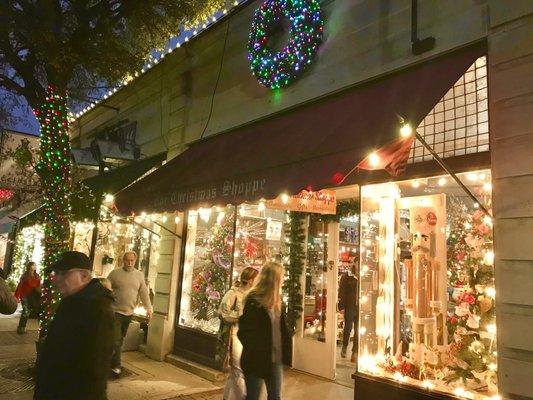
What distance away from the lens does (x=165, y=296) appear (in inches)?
350

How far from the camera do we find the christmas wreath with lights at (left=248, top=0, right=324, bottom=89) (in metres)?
6.87

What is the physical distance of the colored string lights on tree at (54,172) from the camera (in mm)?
7387

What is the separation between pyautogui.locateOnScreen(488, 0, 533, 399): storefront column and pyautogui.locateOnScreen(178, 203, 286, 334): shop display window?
4778mm

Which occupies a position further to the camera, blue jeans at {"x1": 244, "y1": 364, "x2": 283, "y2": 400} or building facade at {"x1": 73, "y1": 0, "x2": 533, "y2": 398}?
blue jeans at {"x1": 244, "y1": 364, "x2": 283, "y2": 400}

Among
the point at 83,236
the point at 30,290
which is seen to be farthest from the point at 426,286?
the point at 83,236

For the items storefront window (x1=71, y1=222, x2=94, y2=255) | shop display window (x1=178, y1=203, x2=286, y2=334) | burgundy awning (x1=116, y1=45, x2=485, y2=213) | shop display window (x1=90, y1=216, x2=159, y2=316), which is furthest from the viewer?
storefront window (x1=71, y1=222, x2=94, y2=255)

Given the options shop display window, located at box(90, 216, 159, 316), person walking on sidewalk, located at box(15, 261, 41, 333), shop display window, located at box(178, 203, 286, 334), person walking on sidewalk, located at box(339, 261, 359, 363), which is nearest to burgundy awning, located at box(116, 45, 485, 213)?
shop display window, located at box(178, 203, 286, 334)

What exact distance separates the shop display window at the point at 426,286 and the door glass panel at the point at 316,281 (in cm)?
142

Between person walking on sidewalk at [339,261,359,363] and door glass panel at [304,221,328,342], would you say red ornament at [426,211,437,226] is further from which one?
person walking on sidewalk at [339,261,359,363]

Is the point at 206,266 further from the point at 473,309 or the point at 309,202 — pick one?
the point at 473,309

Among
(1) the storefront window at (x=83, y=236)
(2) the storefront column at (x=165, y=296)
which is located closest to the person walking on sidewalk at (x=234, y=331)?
(2) the storefront column at (x=165, y=296)

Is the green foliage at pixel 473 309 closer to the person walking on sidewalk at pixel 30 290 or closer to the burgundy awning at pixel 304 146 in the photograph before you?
the burgundy awning at pixel 304 146

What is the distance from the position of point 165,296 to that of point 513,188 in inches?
266

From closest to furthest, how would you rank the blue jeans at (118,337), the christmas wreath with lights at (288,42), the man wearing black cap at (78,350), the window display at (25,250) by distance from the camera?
the man wearing black cap at (78,350), the christmas wreath with lights at (288,42), the blue jeans at (118,337), the window display at (25,250)
